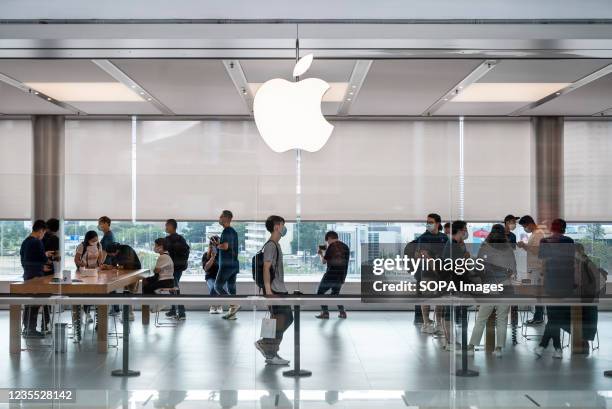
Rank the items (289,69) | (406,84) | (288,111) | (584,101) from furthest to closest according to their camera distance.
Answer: (584,101)
(406,84)
(289,69)
(288,111)

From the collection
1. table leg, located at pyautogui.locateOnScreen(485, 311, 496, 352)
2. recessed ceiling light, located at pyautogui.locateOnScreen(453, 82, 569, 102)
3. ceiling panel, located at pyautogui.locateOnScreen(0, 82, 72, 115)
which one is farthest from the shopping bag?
ceiling panel, located at pyautogui.locateOnScreen(0, 82, 72, 115)

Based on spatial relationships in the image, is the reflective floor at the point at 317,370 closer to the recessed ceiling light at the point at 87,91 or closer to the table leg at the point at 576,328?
the table leg at the point at 576,328

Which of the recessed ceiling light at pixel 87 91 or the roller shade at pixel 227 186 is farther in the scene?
the recessed ceiling light at pixel 87 91

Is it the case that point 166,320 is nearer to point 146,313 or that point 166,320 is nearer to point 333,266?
point 146,313

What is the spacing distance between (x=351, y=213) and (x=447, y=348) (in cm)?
139

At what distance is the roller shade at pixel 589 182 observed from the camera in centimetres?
539

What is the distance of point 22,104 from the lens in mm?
8812

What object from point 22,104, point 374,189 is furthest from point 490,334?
point 22,104

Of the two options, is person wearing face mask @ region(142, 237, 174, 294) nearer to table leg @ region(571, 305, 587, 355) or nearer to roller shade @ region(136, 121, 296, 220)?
roller shade @ region(136, 121, 296, 220)

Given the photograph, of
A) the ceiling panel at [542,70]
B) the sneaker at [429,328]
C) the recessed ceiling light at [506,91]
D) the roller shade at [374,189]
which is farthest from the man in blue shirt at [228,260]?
the recessed ceiling light at [506,91]

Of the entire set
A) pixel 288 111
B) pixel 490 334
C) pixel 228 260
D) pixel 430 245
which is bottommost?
pixel 490 334

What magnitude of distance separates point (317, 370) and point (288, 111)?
7.21 ft

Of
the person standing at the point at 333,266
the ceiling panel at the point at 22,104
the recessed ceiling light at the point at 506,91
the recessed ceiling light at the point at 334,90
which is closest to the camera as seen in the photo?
the person standing at the point at 333,266

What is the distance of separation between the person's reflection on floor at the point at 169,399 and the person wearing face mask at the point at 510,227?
9.78 ft
